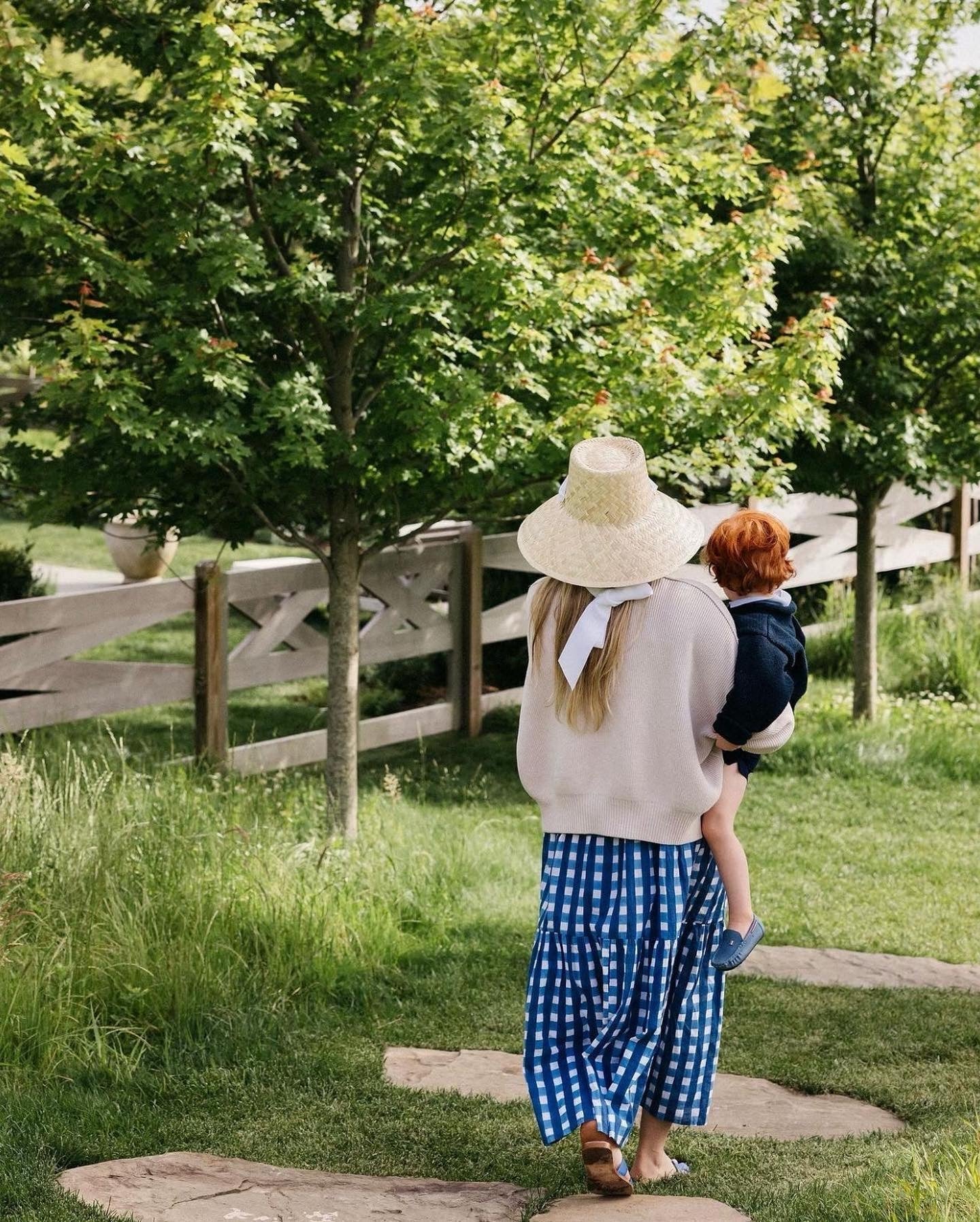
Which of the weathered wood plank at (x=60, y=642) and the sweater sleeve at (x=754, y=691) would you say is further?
the weathered wood plank at (x=60, y=642)

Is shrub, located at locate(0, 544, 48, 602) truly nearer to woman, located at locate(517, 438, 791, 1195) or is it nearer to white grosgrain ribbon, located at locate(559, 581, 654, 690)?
woman, located at locate(517, 438, 791, 1195)

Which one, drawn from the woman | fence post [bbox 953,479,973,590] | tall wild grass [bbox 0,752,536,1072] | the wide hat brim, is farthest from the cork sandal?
fence post [bbox 953,479,973,590]

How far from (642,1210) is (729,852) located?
0.82m

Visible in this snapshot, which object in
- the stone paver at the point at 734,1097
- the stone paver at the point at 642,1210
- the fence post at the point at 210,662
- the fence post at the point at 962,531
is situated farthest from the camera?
the fence post at the point at 962,531

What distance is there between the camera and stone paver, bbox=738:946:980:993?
5668 mm

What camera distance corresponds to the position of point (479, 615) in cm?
1033

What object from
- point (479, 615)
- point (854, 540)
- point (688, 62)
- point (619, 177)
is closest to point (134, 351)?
point (619, 177)

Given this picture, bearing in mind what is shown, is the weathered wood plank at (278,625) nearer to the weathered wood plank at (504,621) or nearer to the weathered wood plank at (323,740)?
the weathered wood plank at (323,740)

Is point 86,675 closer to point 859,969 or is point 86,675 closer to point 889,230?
point 859,969

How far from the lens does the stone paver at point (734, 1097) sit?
13.7 feet

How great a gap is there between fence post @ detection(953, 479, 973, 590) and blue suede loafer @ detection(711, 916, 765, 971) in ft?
36.8

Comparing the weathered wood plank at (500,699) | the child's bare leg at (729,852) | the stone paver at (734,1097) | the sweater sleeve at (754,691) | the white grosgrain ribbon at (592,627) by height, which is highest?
the white grosgrain ribbon at (592,627)

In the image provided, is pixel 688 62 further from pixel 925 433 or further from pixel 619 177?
pixel 925 433

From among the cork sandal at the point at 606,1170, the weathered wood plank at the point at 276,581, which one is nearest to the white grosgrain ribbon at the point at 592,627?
the cork sandal at the point at 606,1170
